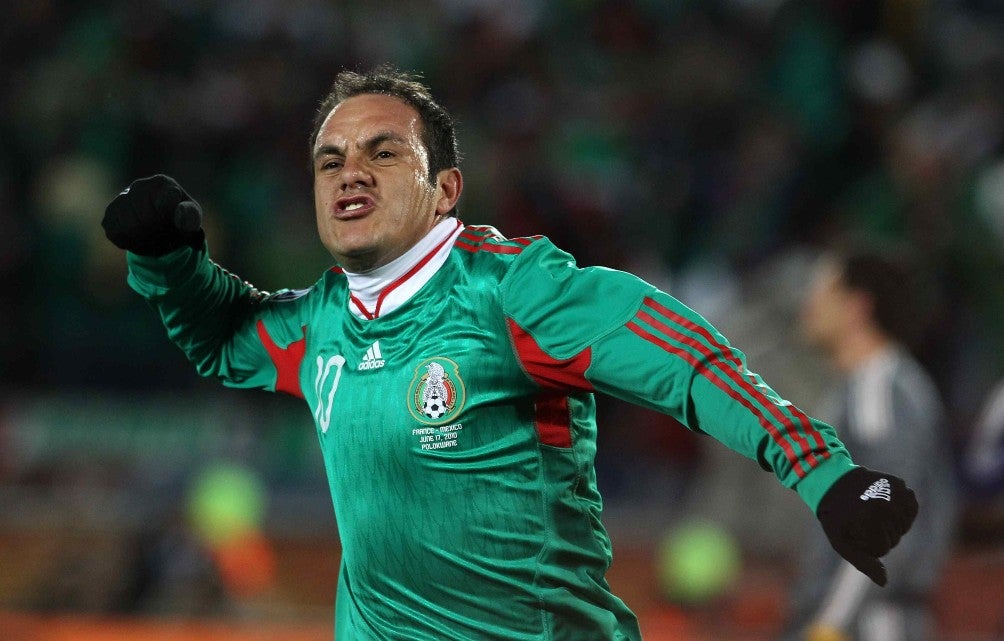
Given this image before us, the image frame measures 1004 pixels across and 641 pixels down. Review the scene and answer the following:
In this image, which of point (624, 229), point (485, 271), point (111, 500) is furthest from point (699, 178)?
point (485, 271)

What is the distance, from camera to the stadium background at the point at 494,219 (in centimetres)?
689

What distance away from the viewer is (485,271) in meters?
2.81

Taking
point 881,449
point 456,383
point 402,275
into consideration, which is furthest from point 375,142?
point 881,449

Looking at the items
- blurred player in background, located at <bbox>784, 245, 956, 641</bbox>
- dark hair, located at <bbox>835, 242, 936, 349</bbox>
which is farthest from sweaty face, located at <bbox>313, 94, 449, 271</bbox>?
dark hair, located at <bbox>835, 242, 936, 349</bbox>

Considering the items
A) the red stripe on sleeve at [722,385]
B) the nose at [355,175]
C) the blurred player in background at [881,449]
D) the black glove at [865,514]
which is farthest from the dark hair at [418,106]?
the blurred player in background at [881,449]

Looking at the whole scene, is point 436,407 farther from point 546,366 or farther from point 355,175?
point 355,175

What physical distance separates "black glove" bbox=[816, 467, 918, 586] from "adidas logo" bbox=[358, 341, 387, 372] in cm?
97

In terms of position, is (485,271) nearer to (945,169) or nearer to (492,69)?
(945,169)

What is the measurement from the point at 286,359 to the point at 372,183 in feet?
1.70

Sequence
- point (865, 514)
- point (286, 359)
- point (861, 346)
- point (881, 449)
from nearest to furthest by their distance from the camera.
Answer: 1. point (865, 514)
2. point (286, 359)
3. point (881, 449)
4. point (861, 346)

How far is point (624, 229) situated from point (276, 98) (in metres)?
2.57

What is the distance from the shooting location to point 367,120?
9.68 feet

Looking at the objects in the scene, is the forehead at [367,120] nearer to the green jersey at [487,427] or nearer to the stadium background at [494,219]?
the green jersey at [487,427]

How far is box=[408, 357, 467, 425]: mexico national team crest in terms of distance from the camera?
2.70m
